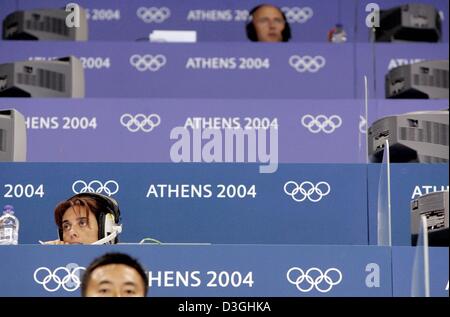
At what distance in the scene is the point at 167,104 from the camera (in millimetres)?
7426

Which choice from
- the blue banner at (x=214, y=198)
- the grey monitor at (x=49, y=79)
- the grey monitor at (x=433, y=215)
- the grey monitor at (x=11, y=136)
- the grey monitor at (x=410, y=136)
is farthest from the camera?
the grey monitor at (x=49, y=79)

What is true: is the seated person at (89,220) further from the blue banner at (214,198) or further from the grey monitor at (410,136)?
the grey monitor at (410,136)

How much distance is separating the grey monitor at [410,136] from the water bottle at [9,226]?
1509mm

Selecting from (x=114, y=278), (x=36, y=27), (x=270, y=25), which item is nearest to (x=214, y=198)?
(x=114, y=278)

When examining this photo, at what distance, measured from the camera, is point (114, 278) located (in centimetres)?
460

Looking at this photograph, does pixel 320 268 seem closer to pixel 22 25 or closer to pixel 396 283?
pixel 396 283

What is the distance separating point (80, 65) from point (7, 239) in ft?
7.32

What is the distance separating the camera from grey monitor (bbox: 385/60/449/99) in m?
7.68

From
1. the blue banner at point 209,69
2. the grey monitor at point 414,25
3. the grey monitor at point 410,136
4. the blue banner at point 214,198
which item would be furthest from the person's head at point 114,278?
the grey monitor at point 414,25

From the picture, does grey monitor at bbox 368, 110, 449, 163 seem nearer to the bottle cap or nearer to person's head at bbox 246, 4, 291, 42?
the bottle cap

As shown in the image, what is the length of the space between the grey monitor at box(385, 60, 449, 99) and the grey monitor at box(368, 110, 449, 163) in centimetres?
104

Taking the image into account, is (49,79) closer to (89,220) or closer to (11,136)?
(11,136)

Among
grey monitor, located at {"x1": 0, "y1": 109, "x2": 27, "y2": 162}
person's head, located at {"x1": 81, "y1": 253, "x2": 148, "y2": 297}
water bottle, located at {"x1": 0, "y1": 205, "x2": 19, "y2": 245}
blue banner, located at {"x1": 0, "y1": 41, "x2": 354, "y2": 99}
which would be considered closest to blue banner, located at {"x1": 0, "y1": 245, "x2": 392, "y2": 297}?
person's head, located at {"x1": 81, "y1": 253, "x2": 148, "y2": 297}

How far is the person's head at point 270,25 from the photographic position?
28.2 ft
